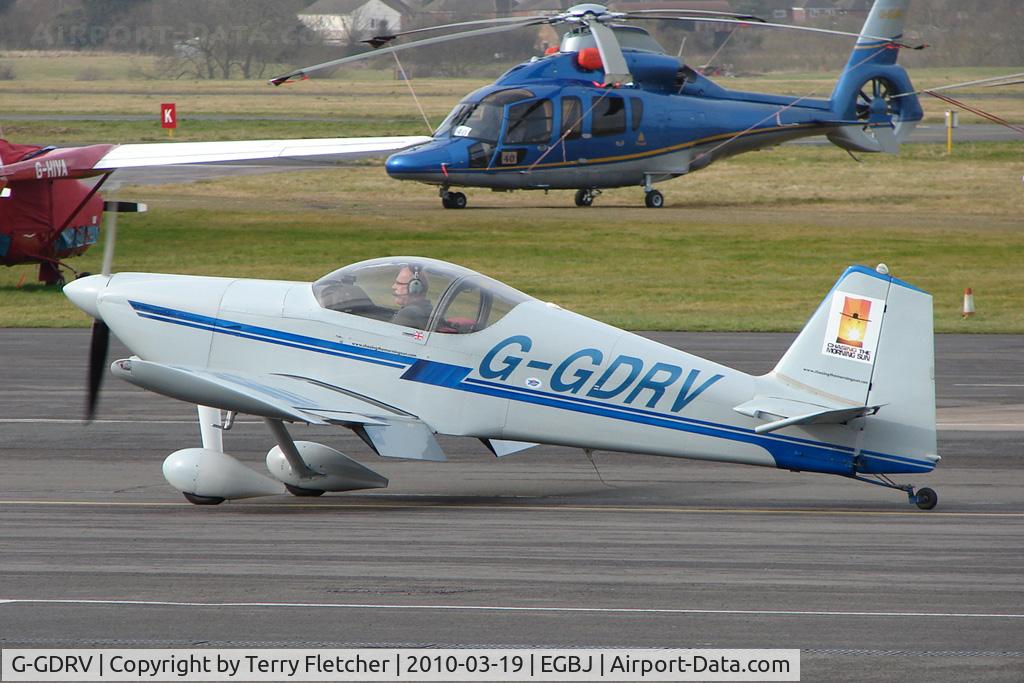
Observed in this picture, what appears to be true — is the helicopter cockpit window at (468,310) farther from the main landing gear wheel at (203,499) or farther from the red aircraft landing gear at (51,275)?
the red aircraft landing gear at (51,275)

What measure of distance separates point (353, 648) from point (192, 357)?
4.77m

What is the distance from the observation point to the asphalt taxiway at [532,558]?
26.4 ft

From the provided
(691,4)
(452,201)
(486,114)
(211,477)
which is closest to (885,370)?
(211,477)

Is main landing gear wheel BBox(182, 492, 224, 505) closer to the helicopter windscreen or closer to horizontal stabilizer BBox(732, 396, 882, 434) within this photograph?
horizontal stabilizer BBox(732, 396, 882, 434)

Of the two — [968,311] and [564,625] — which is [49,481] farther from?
[968,311]

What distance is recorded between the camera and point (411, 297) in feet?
38.4

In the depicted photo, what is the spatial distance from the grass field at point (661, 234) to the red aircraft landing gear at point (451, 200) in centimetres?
55

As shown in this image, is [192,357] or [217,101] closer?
[192,357]

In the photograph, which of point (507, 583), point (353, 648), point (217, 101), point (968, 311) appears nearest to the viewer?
point (353, 648)

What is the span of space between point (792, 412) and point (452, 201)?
2816 centimetres

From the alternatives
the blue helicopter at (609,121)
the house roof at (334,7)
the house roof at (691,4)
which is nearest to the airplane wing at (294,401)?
the blue helicopter at (609,121)

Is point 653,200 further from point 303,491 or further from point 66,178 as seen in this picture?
point 303,491

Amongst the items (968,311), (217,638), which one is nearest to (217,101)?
(968,311)

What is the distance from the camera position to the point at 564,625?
27.0 ft
